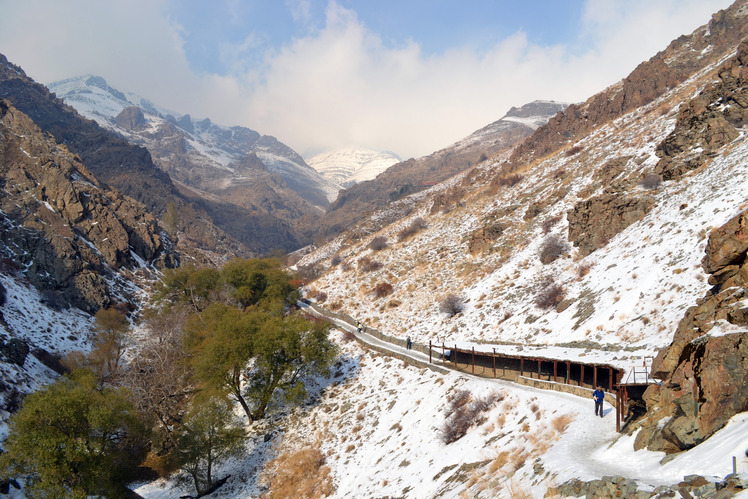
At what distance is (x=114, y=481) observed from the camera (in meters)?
26.5

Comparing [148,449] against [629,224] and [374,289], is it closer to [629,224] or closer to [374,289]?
[374,289]

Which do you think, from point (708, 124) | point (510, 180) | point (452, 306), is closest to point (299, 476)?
point (452, 306)

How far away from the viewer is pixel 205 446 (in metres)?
28.7

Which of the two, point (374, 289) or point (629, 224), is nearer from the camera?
point (629, 224)

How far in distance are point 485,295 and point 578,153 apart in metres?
34.3

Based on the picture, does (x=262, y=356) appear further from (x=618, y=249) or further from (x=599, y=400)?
(x=618, y=249)

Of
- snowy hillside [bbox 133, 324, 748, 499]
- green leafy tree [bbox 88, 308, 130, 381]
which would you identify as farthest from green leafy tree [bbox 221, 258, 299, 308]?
snowy hillside [bbox 133, 324, 748, 499]

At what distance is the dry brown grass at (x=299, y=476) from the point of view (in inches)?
1006

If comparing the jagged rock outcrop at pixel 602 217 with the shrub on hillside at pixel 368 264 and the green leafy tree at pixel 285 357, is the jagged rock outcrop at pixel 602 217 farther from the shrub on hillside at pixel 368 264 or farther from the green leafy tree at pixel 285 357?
the shrub on hillside at pixel 368 264

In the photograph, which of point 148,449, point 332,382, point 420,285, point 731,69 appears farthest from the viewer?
point 420,285

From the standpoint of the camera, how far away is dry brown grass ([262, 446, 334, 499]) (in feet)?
83.8

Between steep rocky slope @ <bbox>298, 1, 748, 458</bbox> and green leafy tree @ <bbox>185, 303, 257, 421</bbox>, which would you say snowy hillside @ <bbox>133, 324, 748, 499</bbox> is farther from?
green leafy tree @ <bbox>185, 303, 257, 421</bbox>

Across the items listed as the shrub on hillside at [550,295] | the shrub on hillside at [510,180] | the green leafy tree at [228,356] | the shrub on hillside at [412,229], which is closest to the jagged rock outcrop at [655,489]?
the shrub on hillside at [550,295]

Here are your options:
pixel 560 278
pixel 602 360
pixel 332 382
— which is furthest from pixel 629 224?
pixel 332 382
